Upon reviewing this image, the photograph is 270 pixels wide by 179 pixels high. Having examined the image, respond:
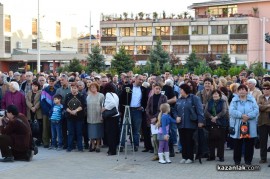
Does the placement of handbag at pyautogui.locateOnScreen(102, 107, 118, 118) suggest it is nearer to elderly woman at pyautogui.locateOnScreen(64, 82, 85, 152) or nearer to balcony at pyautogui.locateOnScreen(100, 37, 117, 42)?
elderly woman at pyautogui.locateOnScreen(64, 82, 85, 152)

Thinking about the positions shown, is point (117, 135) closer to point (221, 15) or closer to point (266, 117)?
point (266, 117)

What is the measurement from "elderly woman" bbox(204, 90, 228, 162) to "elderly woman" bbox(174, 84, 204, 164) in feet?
1.71

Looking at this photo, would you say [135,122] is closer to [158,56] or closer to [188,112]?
[188,112]

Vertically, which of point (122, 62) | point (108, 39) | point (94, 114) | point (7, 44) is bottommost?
point (94, 114)

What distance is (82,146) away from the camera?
50.7ft

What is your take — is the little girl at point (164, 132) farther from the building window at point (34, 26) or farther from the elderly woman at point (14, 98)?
the building window at point (34, 26)

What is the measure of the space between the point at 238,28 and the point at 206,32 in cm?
507

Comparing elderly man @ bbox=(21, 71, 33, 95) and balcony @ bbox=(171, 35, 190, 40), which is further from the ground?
balcony @ bbox=(171, 35, 190, 40)

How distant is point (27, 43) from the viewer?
72.1 meters

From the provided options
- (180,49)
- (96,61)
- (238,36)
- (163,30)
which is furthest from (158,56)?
(163,30)

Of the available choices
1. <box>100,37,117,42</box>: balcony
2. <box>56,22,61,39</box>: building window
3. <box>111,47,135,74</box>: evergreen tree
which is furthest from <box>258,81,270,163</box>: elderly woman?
<box>100,37,117,42</box>: balcony

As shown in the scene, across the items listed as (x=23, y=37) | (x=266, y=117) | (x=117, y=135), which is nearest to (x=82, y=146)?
(x=117, y=135)

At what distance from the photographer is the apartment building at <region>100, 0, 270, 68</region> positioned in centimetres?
7811

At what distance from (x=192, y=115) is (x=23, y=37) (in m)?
60.4
